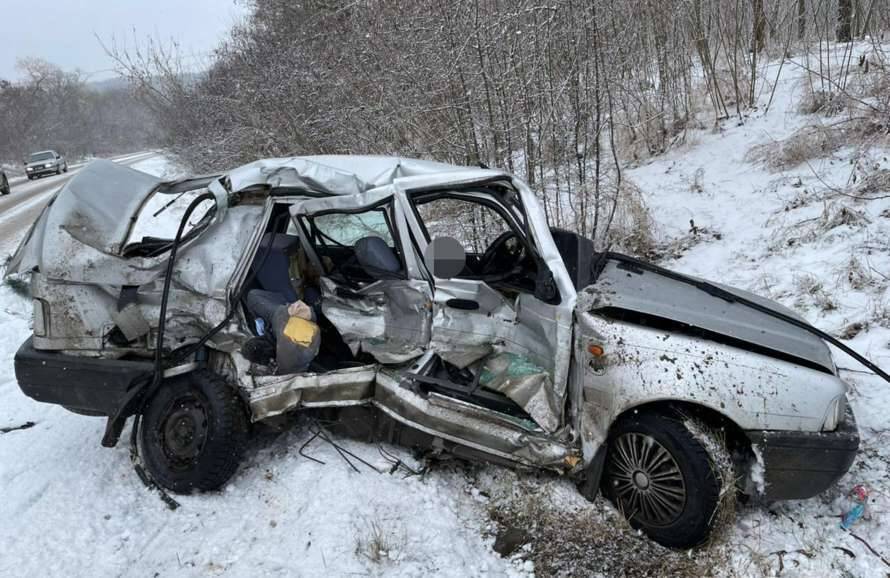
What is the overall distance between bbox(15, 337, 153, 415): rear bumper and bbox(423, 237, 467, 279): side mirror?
1925mm

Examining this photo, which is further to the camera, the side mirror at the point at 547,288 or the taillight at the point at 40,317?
the taillight at the point at 40,317

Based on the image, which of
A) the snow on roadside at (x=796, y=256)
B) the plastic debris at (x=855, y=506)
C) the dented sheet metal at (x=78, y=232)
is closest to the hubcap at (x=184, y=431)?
the dented sheet metal at (x=78, y=232)

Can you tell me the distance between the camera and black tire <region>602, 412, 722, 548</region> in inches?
107

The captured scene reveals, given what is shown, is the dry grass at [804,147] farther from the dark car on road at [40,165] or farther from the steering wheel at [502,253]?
the dark car on road at [40,165]

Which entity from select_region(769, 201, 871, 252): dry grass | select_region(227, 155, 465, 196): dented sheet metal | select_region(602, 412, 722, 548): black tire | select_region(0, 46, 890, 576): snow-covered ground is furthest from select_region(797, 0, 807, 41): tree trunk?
select_region(602, 412, 722, 548): black tire

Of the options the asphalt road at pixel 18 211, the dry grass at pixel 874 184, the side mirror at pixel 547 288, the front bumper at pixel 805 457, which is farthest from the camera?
the asphalt road at pixel 18 211

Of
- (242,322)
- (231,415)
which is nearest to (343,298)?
(242,322)

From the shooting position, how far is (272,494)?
135 inches

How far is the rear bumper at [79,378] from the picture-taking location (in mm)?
3648

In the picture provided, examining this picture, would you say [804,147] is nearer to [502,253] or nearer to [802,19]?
[802,19]

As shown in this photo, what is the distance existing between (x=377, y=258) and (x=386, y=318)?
43 centimetres

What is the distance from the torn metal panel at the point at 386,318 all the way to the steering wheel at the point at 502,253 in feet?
1.65

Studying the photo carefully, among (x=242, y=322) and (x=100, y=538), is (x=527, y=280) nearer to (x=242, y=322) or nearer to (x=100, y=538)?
(x=242, y=322)

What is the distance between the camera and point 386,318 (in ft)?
12.0
